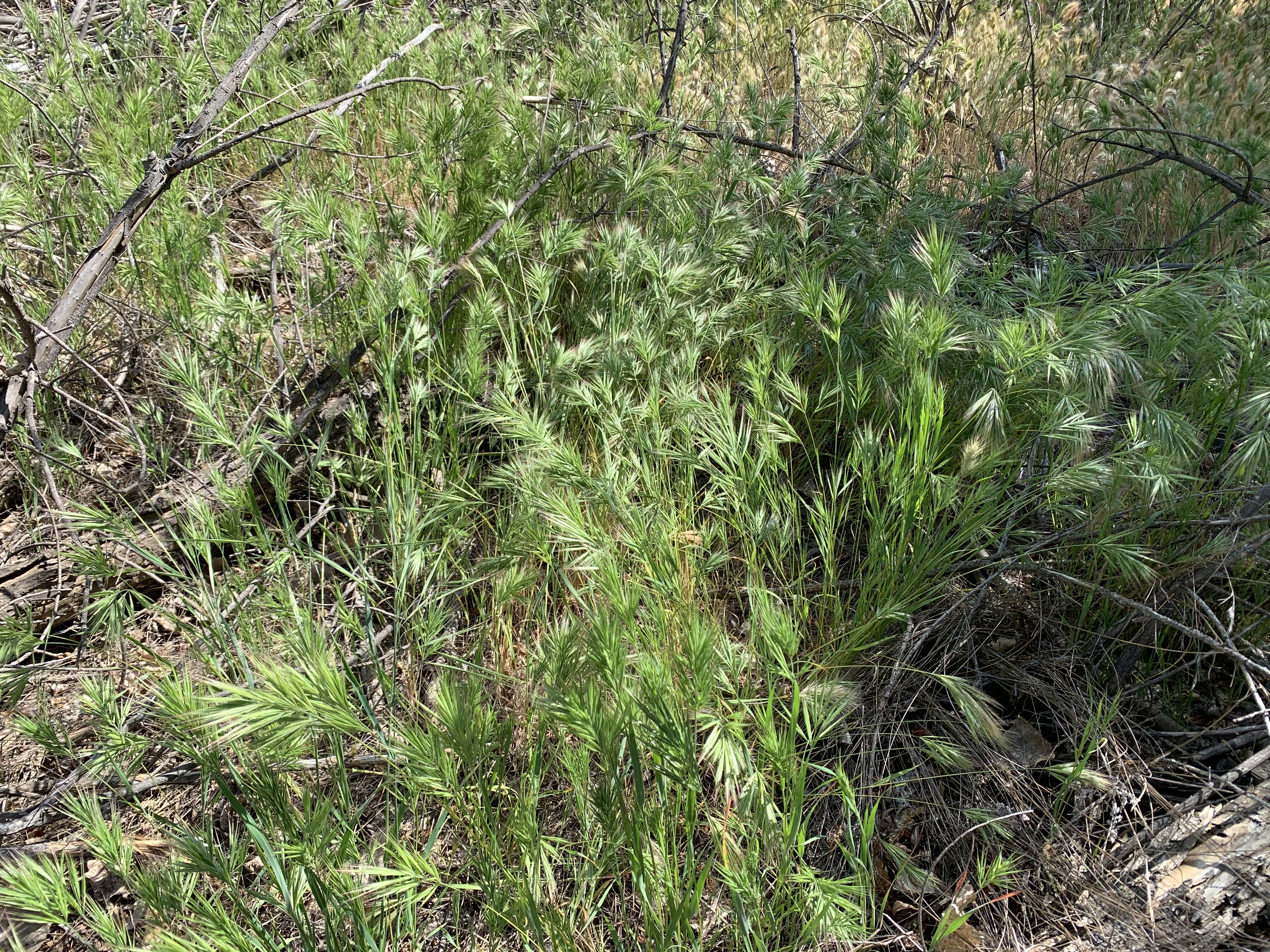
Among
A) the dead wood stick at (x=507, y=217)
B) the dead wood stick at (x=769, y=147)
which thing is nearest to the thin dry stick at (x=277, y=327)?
the dead wood stick at (x=507, y=217)

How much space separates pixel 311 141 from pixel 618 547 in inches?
76.9

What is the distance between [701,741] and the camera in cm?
154

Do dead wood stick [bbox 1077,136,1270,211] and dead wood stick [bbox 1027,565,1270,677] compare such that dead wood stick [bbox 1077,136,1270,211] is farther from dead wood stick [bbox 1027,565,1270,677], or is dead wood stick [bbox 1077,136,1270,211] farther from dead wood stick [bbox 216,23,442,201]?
dead wood stick [bbox 216,23,442,201]

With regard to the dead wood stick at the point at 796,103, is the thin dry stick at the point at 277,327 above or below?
below

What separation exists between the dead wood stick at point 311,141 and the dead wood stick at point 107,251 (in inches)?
22.2

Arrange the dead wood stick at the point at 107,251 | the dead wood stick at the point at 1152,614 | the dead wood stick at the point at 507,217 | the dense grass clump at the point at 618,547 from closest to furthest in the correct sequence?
the dense grass clump at the point at 618,547 → the dead wood stick at the point at 1152,614 → the dead wood stick at the point at 107,251 → the dead wood stick at the point at 507,217

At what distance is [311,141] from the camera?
275cm

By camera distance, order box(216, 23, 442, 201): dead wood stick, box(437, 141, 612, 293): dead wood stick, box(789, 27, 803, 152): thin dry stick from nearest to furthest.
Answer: box(437, 141, 612, 293): dead wood stick < box(216, 23, 442, 201): dead wood stick < box(789, 27, 803, 152): thin dry stick

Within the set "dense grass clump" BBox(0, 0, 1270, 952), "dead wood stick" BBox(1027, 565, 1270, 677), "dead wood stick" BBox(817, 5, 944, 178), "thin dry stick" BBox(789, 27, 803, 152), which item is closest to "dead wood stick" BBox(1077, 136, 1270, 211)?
"dense grass clump" BBox(0, 0, 1270, 952)

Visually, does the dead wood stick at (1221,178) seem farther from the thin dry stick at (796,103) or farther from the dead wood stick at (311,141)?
the dead wood stick at (311,141)

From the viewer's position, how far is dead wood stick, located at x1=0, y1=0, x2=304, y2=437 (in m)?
1.94

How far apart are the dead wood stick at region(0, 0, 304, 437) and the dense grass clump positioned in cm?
11

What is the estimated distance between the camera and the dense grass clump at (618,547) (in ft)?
4.11

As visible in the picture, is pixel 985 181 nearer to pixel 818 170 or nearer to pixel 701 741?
pixel 818 170
